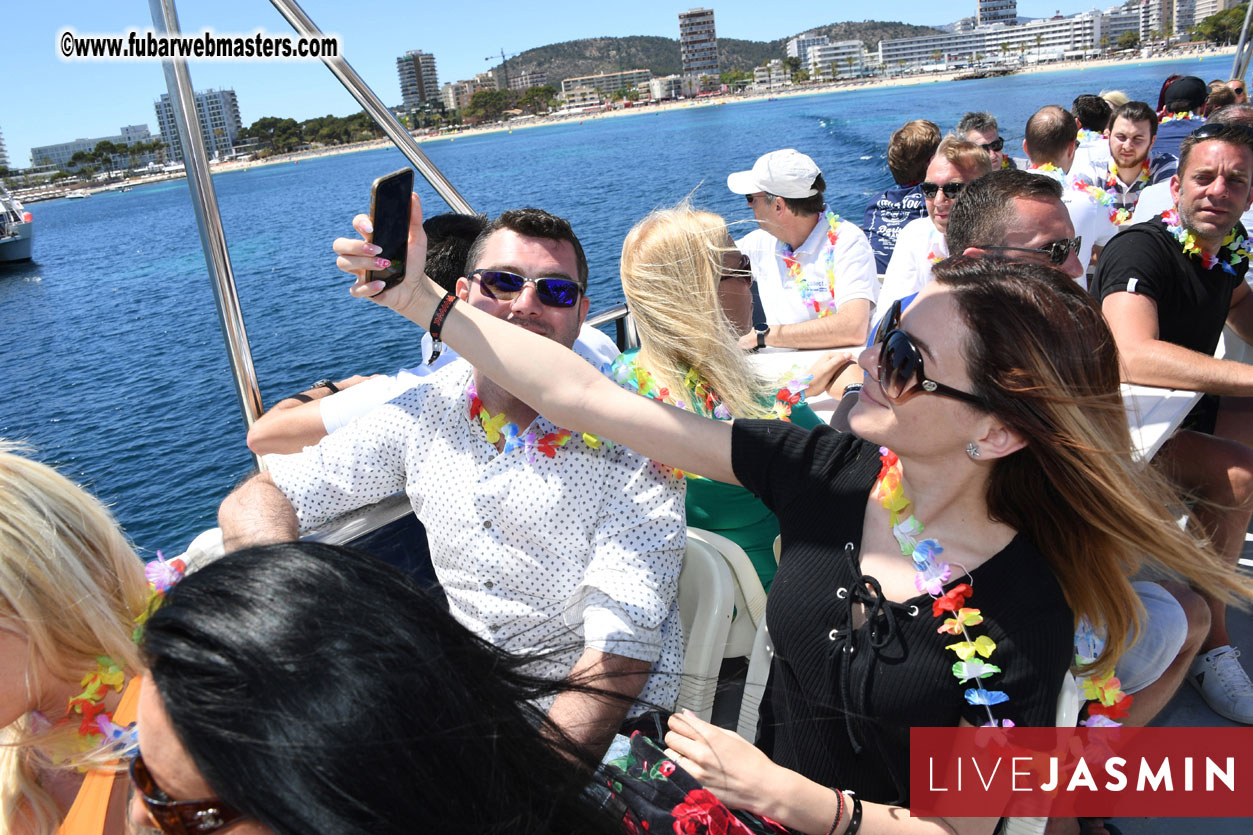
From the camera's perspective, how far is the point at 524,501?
65.5 inches

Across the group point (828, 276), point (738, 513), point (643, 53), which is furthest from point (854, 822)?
point (643, 53)

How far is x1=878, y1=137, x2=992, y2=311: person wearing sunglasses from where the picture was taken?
11.1 feet

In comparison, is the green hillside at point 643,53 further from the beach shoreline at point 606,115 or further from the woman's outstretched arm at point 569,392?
the woman's outstretched arm at point 569,392

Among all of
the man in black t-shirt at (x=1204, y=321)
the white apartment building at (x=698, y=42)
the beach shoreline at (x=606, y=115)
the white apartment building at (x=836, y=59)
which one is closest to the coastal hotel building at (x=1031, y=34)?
the white apartment building at (x=836, y=59)

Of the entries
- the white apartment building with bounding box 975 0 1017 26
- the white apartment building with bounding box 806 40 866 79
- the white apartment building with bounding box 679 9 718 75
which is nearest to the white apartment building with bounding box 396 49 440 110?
the white apartment building with bounding box 679 9 718 75

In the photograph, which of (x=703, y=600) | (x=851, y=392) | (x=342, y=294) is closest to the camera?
(x=703, y=600)

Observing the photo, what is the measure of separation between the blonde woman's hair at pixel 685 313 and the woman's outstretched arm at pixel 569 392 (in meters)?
0.37

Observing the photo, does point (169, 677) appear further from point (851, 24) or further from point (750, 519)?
point (851, 24)

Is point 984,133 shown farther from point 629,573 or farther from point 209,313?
point 209,313

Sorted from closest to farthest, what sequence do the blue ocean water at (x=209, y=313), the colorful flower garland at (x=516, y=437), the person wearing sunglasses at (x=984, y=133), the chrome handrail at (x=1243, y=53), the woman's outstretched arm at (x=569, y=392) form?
the woman's outstretched arm at (x=569, y=392), the colorful flower garland at (x=516, y=437), the person wearing sunglasses at (x=984, y=133), the chrome handrail at (x=1243, y=53), the blue ocean water at (x=209, y=313)

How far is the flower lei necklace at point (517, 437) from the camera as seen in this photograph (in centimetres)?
167

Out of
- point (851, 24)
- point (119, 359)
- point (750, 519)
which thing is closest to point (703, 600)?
point (750, 519)

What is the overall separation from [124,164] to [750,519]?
115m

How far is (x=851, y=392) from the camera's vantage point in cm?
247
